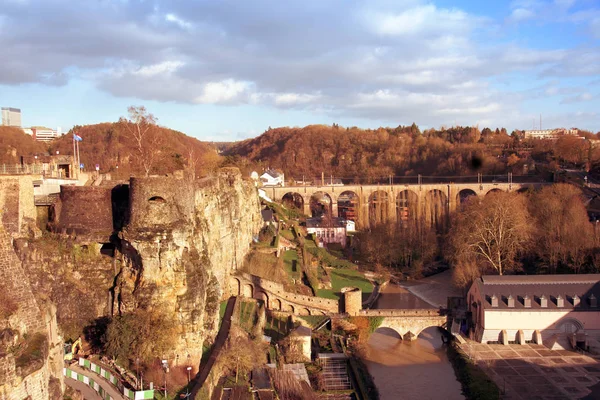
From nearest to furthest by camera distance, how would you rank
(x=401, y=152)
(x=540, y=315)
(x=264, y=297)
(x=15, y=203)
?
(x=15, y=203) < (x=540, y=315) < (x=264, y=297) < (x=401, y=152)

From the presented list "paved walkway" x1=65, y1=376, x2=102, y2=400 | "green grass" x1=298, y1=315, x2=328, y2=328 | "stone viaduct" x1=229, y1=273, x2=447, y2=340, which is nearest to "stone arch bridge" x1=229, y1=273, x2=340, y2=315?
"stone viaduct" x1=229, y1=273, x2=447, y2=340

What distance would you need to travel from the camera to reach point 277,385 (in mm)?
18891

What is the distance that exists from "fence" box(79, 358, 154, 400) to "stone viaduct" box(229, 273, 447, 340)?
11937mm

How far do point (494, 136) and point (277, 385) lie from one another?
91001mm

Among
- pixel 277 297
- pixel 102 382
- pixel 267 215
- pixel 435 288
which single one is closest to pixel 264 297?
pixel 277 297

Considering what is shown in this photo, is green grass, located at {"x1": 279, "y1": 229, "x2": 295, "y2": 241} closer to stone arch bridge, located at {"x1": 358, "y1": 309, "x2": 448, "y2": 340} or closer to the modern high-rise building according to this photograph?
stone arch bridge, located at {"x1": 358, "y1": 309, "x2": 448, "y2": 340}

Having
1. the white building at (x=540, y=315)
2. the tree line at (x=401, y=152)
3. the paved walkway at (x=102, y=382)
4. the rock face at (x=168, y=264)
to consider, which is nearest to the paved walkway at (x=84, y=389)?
the paved walkway at (x=102, y=382)

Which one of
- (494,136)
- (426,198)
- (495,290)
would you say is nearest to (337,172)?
(494,136)

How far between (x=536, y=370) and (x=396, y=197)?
3753 cm

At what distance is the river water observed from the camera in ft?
71.9

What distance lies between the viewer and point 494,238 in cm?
3562

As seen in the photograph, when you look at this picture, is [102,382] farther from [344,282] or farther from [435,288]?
[435,288]

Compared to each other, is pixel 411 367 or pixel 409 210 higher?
pixel 409 210

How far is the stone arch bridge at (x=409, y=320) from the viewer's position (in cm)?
2716
